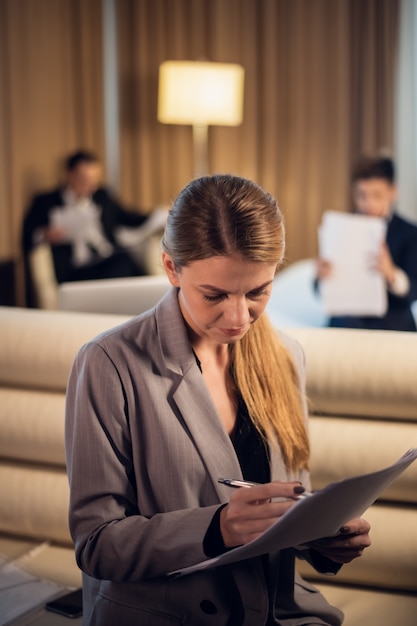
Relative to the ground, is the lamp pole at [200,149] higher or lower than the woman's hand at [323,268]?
higher

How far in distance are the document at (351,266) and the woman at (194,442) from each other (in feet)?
6.52

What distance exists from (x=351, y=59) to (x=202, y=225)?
5092 millimetres

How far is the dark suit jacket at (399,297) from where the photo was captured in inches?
145

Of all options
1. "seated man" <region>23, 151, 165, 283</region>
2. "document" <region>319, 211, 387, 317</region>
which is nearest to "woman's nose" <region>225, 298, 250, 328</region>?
"document" <region>319, 211, 387, 317</region>

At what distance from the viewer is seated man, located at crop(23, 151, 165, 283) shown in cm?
561

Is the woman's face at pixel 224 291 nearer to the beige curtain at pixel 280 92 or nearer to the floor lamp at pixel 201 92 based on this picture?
the floor lamp at pixel 201 92

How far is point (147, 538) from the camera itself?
54.1 inches

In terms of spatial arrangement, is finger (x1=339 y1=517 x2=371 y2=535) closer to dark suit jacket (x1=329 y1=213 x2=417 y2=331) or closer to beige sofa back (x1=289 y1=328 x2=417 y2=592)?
beige sofa back (x1=289 y1=328 x2=417 y2=592)

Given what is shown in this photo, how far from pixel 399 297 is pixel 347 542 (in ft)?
7.76

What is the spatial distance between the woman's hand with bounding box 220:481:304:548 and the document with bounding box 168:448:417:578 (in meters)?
0.03

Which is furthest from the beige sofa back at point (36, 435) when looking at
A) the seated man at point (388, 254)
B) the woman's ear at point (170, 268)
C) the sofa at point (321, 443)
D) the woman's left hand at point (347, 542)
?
the seated man at point (388, 254)

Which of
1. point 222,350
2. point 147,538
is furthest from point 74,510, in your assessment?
point 222,350

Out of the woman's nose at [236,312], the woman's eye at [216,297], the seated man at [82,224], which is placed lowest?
the seated man at [82,224]

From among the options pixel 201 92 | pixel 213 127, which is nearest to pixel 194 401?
pixel 201 92
